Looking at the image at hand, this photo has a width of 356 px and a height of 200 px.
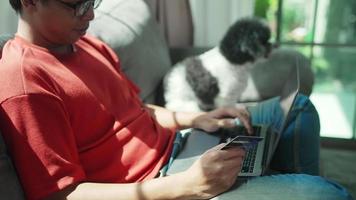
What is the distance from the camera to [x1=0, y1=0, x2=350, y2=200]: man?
0.82 m

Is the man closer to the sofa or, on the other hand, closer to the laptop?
the laptop

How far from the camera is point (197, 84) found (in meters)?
1.86

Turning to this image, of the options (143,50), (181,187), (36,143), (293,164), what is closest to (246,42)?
(143,50)

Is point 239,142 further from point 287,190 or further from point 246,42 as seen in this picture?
point 246,42

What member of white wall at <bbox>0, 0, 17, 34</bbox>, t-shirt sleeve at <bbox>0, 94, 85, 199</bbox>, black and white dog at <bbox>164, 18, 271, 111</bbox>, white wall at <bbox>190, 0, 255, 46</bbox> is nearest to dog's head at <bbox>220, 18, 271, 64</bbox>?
black and white dog at <bbox>164, 18, 271, 111</bbox>

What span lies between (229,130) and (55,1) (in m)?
0.64

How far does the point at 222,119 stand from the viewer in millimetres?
1297

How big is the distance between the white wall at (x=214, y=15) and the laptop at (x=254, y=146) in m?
0.83

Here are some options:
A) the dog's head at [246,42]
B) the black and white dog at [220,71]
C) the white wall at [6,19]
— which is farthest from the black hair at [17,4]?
the dog's head at [246,42]

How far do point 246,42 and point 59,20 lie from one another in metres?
1.05

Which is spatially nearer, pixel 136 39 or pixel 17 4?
pixel 17 4

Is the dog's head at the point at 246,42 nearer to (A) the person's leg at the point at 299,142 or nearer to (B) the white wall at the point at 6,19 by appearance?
(A) the person's leg at the point at 299,142

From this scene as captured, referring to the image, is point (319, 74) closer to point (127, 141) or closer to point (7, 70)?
point (127, 141)

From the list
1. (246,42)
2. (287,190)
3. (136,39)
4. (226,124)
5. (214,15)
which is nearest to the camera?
(287,190)
